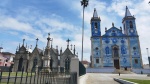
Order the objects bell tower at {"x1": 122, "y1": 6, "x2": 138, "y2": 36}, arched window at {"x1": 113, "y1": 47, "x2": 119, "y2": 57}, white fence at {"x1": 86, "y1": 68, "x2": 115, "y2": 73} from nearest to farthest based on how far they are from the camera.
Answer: white fence at {"x1": 86, "y1": 68, "x2": 115, "y2": 73}
arched window at {"x1": 113, "y1": 47, "x2": 119, "y2": 57}
bell tower at {"x1": 122, "y1": 6, "x2": 138, "y2": 36}

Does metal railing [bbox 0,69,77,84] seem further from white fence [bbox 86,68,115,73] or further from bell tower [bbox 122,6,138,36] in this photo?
bell tower [bbox 122,6,138,36]

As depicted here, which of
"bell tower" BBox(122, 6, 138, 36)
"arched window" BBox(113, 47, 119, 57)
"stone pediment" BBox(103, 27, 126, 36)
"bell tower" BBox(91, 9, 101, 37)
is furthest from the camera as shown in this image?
"bell tower" BBox(91, 9, 101, 37)

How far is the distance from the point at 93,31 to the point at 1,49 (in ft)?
158

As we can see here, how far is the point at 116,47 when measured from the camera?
153ft

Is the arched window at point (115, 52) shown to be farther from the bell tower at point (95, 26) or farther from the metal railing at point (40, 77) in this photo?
the metal railing at point (40, 77)

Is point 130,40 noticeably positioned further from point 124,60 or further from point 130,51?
point 124,60

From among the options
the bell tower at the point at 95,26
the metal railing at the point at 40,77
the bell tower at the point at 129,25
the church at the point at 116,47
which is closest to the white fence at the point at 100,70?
the church at the point at 116,47

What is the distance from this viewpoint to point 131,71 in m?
42.0

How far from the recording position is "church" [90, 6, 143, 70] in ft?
147

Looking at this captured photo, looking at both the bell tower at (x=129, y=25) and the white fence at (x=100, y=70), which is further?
the bell tower at (x=129, y=25)

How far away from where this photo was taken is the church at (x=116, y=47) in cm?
4476

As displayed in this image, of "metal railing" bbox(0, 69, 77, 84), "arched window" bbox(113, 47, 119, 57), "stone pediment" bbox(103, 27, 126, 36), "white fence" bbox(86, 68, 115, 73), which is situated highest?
"stone pediment" bbox(103, 27, 126, 36)

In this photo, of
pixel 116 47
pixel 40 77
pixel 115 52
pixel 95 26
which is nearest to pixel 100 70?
pixel 115 52

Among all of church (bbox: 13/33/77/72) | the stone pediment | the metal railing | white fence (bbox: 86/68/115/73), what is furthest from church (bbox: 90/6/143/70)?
the metal railing
